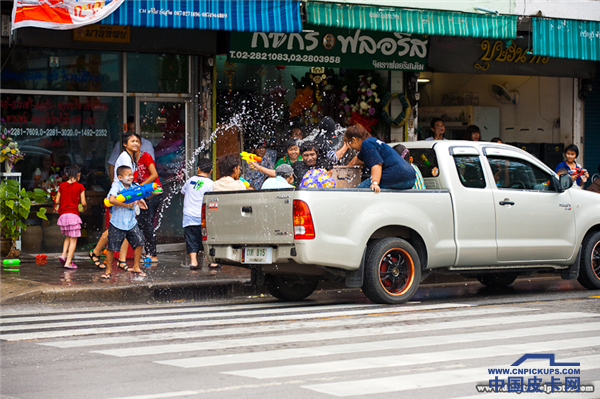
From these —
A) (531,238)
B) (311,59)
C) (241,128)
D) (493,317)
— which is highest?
(311,59)

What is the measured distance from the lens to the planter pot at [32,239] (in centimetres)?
1376

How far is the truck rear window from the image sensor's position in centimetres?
998

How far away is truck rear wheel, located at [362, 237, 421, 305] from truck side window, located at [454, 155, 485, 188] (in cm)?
125

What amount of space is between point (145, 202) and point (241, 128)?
3597mm

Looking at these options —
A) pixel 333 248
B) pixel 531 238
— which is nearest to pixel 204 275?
pixel 333 248

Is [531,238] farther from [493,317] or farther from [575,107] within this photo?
[575,107]

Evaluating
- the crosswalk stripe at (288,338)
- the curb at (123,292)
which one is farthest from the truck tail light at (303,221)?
the curb at (123,292)

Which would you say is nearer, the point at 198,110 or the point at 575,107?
the point at 198,110

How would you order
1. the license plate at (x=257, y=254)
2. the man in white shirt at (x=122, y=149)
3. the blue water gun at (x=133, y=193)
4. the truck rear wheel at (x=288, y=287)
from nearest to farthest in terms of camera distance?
the license plate at (x=257, y=254) → the truck rear wheel at (x=288, y=287) → the blue water gun at (x=133, y=193) → the man in white shirt at (x=122, y=149)

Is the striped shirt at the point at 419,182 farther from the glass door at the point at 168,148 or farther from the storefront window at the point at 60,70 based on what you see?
the storefront window at the point at 60,70

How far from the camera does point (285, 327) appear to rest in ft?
25.7

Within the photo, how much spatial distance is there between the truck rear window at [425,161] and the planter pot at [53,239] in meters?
6.67

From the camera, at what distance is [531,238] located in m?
10.3

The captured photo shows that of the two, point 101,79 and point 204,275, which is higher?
point 101,79
